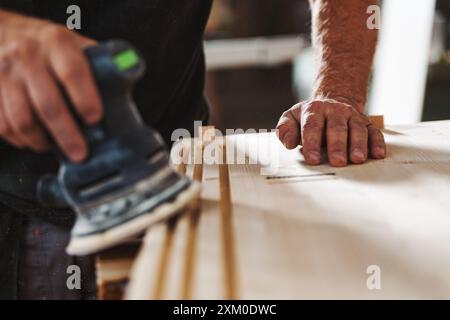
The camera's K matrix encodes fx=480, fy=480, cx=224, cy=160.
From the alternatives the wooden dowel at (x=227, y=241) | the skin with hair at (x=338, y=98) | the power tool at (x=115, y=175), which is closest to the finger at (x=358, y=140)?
the skin with hair at (x=338, y=98)

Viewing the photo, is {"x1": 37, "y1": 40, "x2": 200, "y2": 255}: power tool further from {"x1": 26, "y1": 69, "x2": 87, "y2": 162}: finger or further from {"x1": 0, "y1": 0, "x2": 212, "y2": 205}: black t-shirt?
{"x1": 0, "y1": 0, "x2": 212, "y2": 205}: black t-shirt

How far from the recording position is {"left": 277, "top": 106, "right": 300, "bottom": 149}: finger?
1210mm

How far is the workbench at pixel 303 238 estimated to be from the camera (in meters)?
0.62

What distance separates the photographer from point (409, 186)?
936 mm

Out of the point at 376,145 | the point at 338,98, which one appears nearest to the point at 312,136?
the point at 376,145

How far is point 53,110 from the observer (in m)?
0.68

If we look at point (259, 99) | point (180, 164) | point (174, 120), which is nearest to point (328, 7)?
point (174, 120)

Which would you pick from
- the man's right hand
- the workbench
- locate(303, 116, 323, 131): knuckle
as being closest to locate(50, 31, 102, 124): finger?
the man's right hand

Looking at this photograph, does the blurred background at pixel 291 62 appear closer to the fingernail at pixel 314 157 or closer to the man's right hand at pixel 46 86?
the fingernail at pixel 314 157

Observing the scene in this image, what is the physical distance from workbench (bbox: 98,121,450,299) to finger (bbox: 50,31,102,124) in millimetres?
223

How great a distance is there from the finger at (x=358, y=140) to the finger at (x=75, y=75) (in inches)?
25.0

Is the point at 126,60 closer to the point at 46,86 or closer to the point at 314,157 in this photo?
the point at 46,86

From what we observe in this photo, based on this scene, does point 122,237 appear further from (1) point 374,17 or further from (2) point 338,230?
(1) point 374,17

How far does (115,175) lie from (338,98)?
85 centimetres
